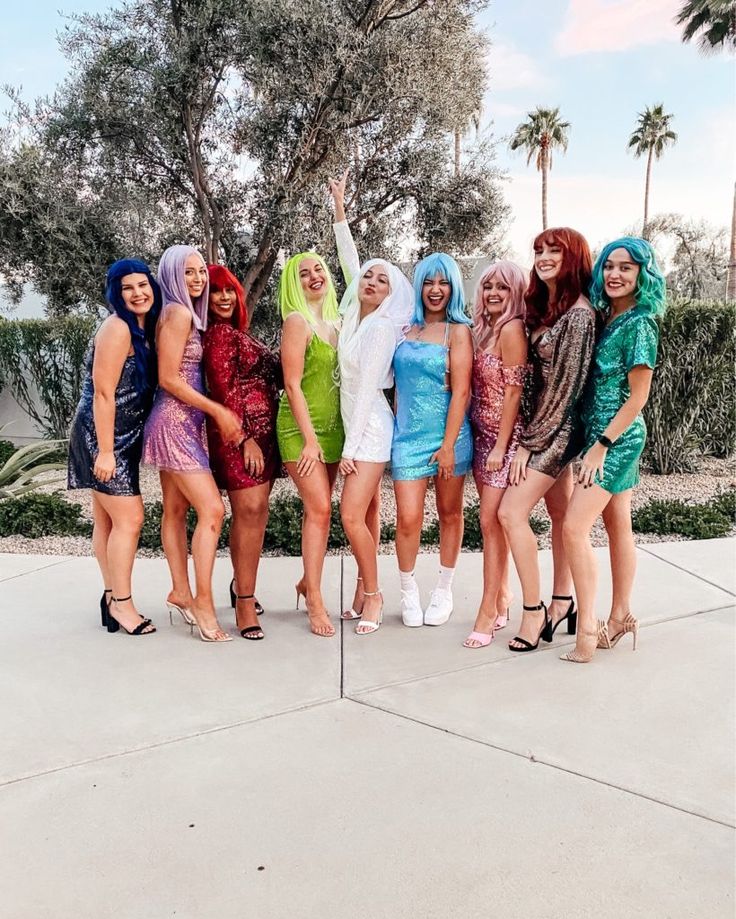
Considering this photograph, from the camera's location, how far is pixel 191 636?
384 cm

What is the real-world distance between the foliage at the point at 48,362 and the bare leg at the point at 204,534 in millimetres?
6785

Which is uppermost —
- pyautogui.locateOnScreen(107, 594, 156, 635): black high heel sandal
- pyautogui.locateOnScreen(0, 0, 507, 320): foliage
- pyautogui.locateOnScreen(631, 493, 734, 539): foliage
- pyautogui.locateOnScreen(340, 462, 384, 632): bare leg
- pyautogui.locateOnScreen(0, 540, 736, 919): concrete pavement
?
pyautogui.locateOnScreen(0, 0, 507, 320): foliage

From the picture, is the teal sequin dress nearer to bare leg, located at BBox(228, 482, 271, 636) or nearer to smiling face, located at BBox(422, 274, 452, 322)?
smiling face, located at BBox(422, 274, 452, 322)

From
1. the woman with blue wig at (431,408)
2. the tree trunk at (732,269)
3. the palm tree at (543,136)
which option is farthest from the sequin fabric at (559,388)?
the palm tree at (543,136)

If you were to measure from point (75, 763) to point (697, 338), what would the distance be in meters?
7.13

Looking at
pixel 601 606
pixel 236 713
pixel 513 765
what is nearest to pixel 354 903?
pixel 513 765

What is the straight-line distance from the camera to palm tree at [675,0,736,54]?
2148 cm

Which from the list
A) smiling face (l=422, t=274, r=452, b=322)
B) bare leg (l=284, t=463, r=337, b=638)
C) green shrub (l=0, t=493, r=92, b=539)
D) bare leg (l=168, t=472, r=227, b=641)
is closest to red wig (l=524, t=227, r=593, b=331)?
smiling face (l=422, t=274, r=452, b=322)

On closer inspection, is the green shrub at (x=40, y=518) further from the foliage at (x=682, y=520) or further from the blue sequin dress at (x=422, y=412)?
the foliage at (x=682, y=520)

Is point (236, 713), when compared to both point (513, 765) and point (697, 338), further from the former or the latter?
point (697, 338)

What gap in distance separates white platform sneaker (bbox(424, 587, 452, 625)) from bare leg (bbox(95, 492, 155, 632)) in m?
1.44

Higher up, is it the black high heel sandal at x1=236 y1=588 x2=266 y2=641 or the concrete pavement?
the black high heel sandal at x1=236 y1=588 x2=266 y2=641

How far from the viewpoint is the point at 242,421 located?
3.77m

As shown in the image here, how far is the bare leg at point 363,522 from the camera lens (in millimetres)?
3773
